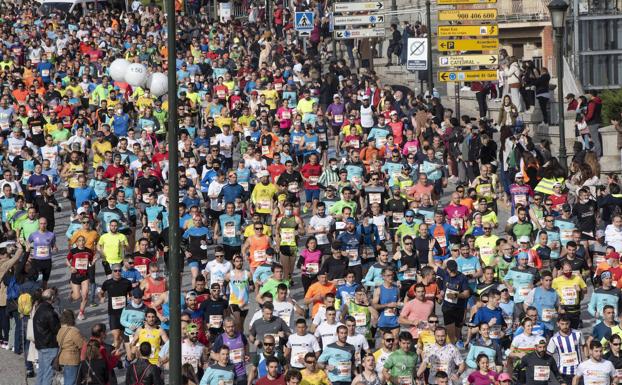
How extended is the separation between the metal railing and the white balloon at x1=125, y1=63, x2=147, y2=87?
Answer: 50.1 feet

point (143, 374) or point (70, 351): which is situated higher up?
point (70, 351)

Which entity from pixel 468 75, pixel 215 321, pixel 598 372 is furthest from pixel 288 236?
pixel 468 75

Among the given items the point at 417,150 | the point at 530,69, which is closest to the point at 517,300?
the point at 417,150

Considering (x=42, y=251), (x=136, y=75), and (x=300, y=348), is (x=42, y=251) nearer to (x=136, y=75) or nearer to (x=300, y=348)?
(x=300, y=348)

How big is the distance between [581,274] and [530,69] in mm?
13641

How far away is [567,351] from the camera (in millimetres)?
21984

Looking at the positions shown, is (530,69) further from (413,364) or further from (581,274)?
(413,364)

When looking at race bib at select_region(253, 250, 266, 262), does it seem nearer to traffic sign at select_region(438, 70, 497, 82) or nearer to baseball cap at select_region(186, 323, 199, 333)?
baseball cap at select_region(186, 323, 199, 333)

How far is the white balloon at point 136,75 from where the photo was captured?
130 ft

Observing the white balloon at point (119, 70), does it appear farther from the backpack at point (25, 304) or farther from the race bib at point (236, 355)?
the race bib at point (236, 355)

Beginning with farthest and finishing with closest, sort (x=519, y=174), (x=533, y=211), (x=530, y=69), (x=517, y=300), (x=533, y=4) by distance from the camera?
(x=533, y=4), (x=530, y=69), (x=519, y=174), (x=533, y=211), (x=517, y=300)

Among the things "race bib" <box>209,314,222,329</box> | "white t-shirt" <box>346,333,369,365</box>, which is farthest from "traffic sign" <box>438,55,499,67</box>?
"white t-shirt" <box>346,333,369,365</box>

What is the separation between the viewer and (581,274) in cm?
2486

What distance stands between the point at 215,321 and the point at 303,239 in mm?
7823
